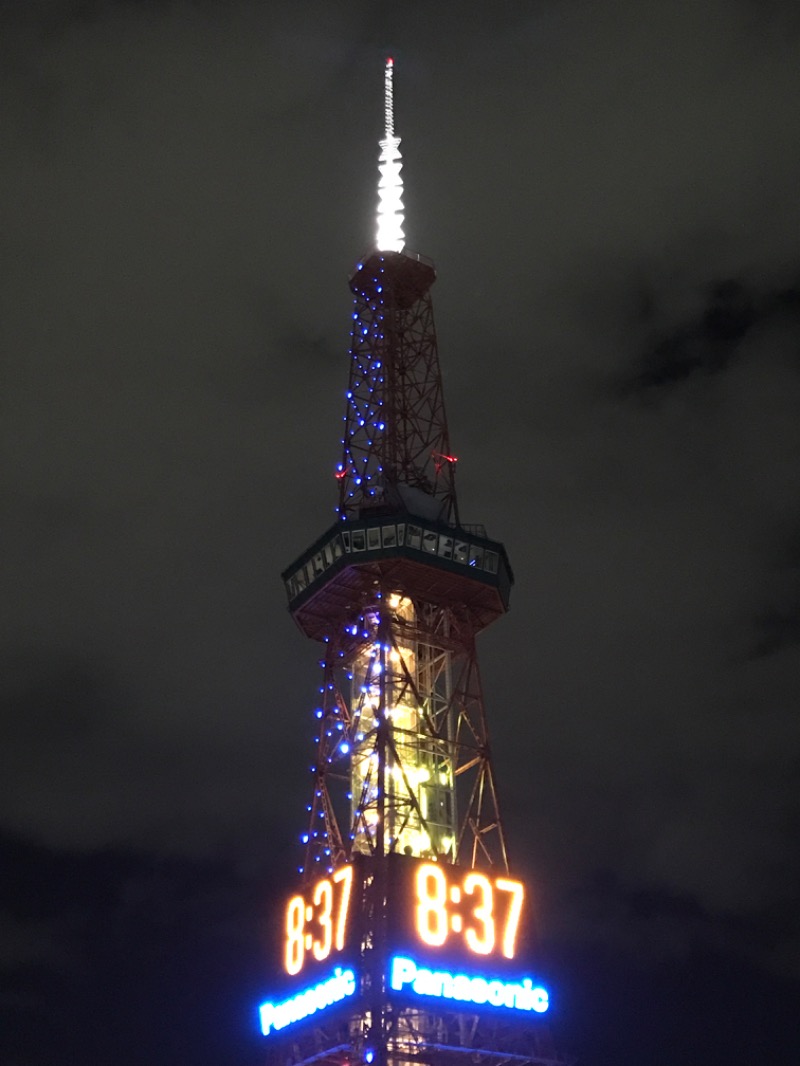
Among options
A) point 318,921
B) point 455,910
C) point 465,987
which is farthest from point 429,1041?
point 318,921

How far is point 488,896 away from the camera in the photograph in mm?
78062

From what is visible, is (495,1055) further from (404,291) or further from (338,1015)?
(404,291)

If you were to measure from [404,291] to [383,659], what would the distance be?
31.8 m

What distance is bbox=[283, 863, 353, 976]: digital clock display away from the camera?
249 ft

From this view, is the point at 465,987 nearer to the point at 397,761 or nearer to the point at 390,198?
the point at 397,761

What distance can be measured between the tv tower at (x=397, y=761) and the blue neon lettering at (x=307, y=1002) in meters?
0.11

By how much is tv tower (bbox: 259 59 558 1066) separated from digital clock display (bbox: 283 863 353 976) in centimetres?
11

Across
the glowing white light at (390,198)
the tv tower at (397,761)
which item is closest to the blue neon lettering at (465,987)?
the tv tower at (397,761)

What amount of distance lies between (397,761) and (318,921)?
34.0 feet

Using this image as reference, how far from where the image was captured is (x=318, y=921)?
7788 centimetres

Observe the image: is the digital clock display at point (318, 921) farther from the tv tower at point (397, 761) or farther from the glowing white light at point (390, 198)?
the glowing white light at point (390, 198)

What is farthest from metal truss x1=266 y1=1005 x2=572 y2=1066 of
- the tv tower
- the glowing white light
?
the glowing white light

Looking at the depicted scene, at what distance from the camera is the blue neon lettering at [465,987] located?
237 feet

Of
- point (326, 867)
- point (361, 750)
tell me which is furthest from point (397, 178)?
point (326, 867)
